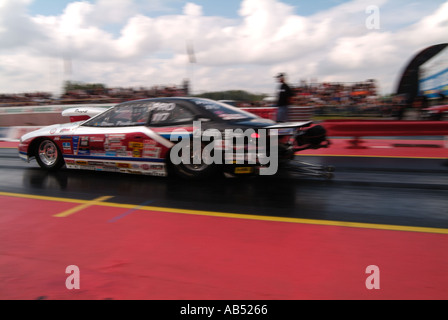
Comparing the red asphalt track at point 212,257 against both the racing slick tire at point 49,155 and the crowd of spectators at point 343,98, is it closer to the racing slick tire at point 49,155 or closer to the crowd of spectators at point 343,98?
the racing slick tire at point 49,155

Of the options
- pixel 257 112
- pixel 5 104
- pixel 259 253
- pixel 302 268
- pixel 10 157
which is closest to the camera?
pixel 302 268

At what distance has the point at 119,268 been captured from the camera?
2514 mm

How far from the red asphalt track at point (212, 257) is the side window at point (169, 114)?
155 centimetres

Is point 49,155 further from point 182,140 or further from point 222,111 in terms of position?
point 222,111

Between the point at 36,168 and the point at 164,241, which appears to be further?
the point at 36,168

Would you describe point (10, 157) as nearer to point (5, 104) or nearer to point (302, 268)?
point (302, 268)

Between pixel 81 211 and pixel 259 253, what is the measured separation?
2210 mm

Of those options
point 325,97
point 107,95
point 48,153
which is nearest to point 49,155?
point 48,153

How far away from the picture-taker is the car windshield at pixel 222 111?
472cm

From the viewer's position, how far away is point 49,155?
19.7 ft

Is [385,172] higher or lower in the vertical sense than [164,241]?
higher

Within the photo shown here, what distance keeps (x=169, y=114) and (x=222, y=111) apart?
742mm

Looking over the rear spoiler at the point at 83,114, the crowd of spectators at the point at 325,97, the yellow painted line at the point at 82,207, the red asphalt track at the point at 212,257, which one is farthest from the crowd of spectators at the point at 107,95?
the red asphalt track at the point at 212,257

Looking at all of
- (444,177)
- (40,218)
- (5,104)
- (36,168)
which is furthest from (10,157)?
(5,104)
